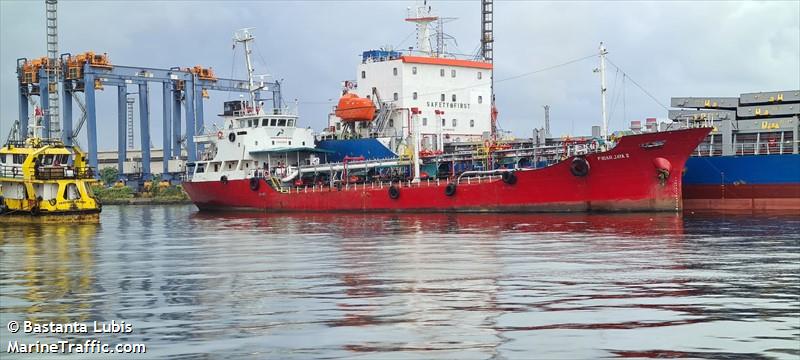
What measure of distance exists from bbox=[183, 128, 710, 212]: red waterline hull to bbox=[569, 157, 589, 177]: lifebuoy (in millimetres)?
221

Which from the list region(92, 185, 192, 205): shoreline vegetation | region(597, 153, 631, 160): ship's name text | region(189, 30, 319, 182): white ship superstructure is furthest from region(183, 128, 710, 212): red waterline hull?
region(92, 185, 192, 205): shoreline vegetation

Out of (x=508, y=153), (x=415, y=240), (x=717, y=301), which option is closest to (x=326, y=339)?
(x=717, y=301)

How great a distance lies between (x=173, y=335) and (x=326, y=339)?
1.96 metres

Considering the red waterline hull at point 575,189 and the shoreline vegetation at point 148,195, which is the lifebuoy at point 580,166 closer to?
the red waterline hull at point 575,189

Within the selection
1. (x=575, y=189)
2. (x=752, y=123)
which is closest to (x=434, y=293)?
(x=575, y=189)

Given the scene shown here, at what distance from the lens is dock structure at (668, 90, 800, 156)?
38.6 m

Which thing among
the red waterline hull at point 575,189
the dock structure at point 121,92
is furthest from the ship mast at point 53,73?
the red waterline hull at point 575,189

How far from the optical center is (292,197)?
161 feet

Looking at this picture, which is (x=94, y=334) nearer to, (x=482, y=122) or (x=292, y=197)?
(x=292, y=197)

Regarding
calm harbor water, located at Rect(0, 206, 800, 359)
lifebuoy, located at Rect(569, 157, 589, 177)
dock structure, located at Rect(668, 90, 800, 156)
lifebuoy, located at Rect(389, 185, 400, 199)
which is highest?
dock structure, located at Rect(668, 90, 800, 156)

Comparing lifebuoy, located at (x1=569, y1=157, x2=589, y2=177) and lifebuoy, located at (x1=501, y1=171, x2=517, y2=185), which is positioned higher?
lifebuoy, located at (x1=569, y1=157, x2=589, y2=177)

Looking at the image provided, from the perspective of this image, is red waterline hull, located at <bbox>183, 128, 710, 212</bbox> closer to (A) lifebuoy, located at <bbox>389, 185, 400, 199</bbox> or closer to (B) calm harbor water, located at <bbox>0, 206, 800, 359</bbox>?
(A) lifebuoy, located at <bbox>389, 185, 400, 199</bbox>

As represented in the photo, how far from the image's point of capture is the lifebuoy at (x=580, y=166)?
37500 mm

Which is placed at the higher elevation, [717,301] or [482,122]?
[482,122]
